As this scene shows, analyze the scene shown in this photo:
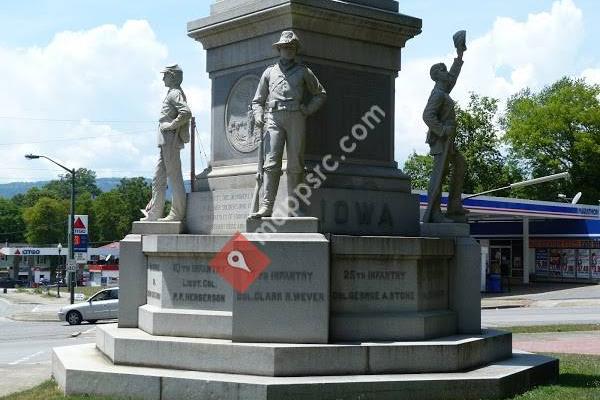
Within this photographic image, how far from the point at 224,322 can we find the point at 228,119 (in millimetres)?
3170

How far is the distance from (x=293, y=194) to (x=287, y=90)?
128 centimetres

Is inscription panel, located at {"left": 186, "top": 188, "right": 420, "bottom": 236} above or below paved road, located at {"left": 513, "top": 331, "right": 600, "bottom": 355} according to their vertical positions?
above

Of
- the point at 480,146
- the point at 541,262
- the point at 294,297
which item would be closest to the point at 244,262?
the point at 294,297

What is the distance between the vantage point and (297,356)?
9891 millimetres

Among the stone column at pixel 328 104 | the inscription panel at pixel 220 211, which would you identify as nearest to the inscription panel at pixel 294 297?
the stone column at pixel 328 104

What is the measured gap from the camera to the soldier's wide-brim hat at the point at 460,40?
12680 millimetres

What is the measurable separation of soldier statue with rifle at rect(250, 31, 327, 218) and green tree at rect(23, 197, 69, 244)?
10806cm

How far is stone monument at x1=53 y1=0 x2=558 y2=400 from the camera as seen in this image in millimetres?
10016

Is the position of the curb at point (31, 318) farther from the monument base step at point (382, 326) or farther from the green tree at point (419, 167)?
the green tree at point (419, 167)

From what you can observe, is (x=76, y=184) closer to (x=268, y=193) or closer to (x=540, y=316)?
(x=540, y=316)

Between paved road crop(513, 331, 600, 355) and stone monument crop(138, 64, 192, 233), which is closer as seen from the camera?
stone monument crop(138, 64, 192, 233)

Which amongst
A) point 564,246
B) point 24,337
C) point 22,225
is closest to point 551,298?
point 564,246

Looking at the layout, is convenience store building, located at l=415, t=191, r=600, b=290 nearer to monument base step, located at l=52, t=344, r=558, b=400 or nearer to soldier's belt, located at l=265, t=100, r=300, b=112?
soldier's belt, located at l=265, t=100, r=300, b=112

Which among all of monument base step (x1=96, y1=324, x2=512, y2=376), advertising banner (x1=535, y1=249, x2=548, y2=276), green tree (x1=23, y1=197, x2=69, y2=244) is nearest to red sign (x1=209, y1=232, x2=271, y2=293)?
monument base step (x1=96, y1=324, x2=512, y2=376)
